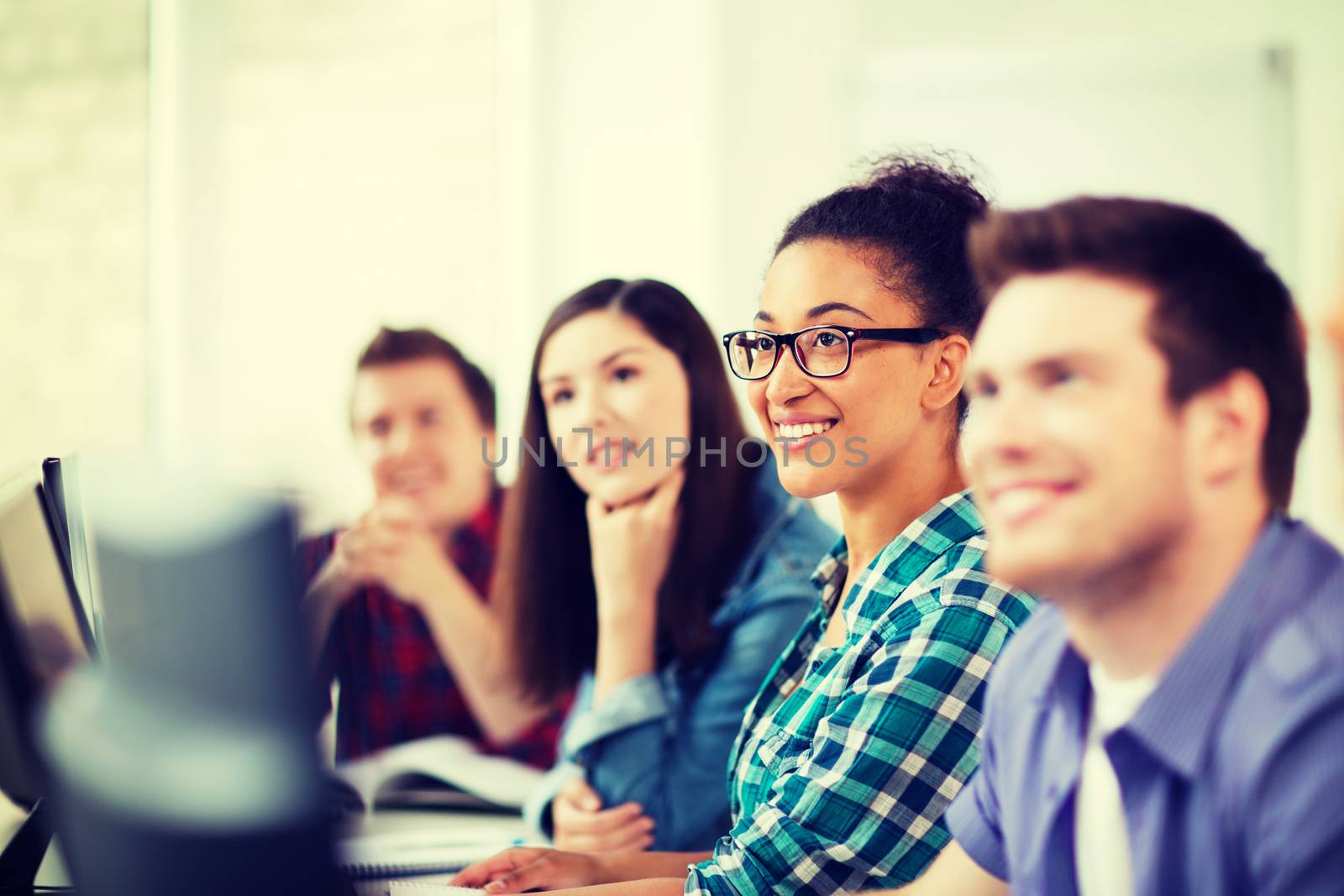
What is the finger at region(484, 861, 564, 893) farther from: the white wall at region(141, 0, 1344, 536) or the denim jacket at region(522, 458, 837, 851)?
the white wall at region(141, 0, 1344, 536)

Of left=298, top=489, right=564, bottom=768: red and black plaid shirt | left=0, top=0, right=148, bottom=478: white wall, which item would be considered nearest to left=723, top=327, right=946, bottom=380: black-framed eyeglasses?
left=298, top=489, right=564, bottom=768: red and black plaid shirt

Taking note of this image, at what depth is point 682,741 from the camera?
1.60 m

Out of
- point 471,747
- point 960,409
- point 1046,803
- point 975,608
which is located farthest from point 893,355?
point 471,747

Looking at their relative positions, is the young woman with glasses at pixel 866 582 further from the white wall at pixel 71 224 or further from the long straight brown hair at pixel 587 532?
the white wall at pixel 71 224

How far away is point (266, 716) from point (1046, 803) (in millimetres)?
491

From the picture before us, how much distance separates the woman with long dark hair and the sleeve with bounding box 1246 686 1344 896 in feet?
3.18

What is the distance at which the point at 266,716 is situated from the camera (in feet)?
1.88

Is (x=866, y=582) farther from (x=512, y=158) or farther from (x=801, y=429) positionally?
(x=512, y=158)

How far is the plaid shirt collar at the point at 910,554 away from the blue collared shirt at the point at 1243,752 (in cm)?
→ 35

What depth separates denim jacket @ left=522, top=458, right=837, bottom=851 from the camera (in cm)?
157

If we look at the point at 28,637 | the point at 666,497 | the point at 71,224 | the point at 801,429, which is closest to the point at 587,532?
the point at 666,497

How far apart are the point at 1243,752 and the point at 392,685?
1.78 m

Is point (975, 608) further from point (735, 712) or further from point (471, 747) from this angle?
point (471, 747)

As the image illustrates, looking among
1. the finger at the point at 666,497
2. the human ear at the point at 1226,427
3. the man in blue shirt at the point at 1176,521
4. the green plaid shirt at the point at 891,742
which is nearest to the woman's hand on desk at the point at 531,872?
the green plaid shirt at the point at 891,742
